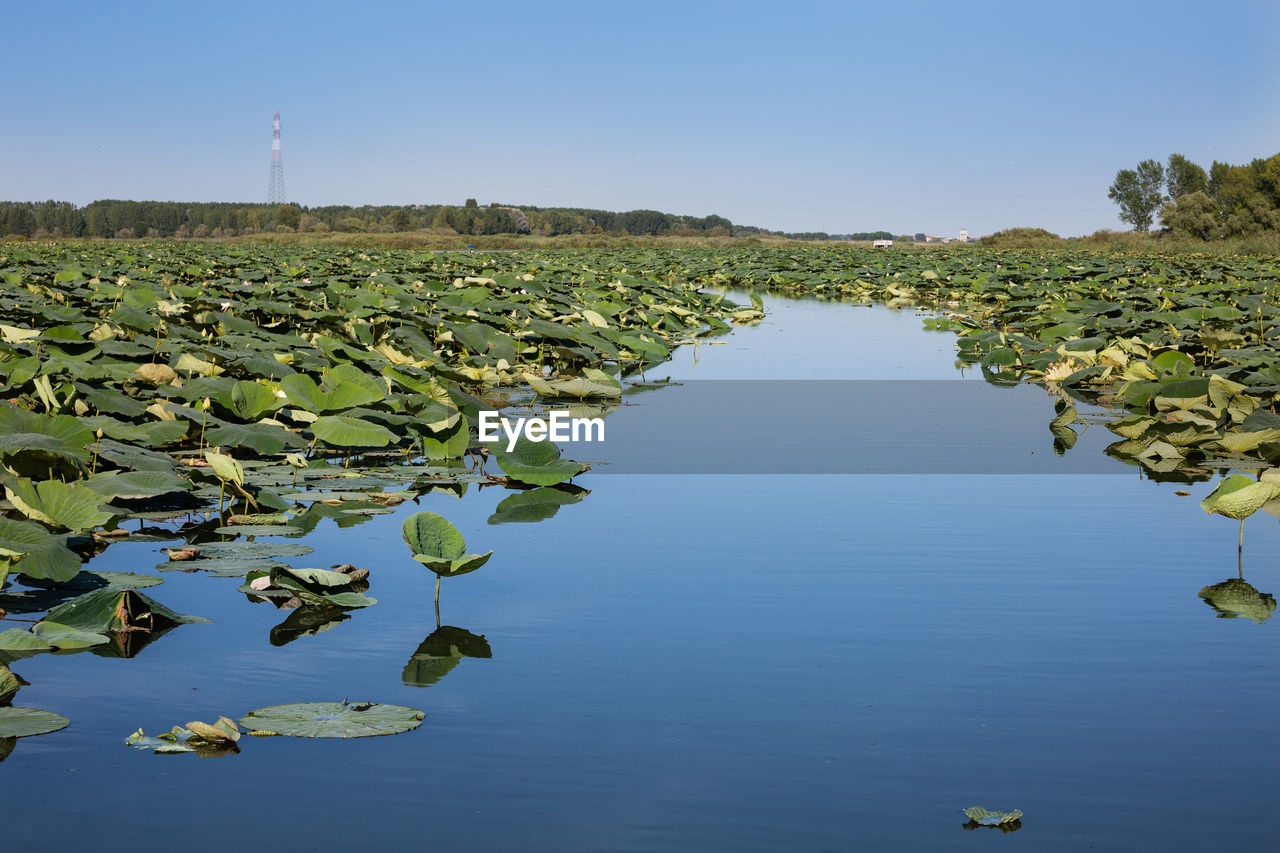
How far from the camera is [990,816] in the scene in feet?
6.04

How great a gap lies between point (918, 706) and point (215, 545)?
221cm

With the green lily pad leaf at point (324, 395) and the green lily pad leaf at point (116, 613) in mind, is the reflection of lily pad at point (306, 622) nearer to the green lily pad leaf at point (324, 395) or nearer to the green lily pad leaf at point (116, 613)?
the green lily pad leaf at point (116, 613)

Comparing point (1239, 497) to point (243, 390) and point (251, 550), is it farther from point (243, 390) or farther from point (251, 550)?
point (243, 390)

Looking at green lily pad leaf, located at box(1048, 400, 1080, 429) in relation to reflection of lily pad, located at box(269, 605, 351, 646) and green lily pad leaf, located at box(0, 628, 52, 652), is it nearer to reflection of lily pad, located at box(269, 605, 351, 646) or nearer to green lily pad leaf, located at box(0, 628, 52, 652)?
reflection of lily pad, located at box(269, 605, 351, 646)

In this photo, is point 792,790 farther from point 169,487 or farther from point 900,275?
point 900,275

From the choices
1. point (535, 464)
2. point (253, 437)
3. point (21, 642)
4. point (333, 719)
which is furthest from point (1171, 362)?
point (21, 642)

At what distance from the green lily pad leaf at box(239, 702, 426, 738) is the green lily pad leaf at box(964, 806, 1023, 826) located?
1.05 m

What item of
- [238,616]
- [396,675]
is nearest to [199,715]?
[396,675]

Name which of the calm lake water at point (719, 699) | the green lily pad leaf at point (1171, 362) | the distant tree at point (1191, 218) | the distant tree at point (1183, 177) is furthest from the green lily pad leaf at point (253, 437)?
the distant tree at point (1183, 177)

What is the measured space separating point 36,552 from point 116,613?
0.30 metres

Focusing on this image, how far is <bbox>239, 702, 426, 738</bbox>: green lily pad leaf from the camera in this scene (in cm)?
214

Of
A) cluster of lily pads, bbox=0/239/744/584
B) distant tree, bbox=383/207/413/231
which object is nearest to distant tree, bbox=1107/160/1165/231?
distant tree, bbox=383/207/413/231
